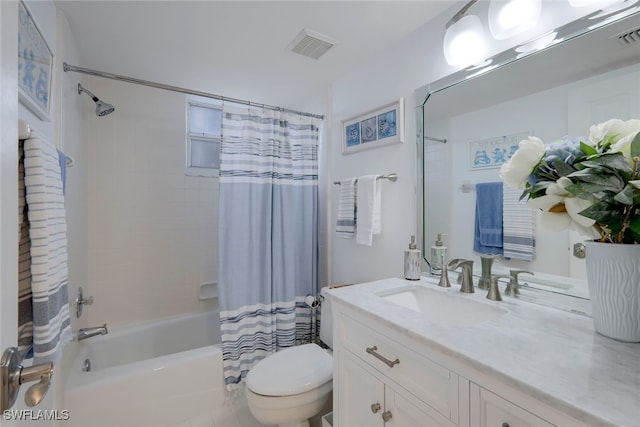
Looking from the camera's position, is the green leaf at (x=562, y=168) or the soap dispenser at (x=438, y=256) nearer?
the green leaf at (x=562, y=168)

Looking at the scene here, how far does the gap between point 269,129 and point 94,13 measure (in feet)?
3.34

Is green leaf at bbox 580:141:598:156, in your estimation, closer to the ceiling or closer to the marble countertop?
the marble countertop

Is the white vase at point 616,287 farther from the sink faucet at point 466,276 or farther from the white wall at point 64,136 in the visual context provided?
the white wall at point 64,136

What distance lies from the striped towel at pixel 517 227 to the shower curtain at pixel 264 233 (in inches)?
49.2

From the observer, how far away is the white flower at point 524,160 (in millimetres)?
748

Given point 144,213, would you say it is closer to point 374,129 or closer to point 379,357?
point 374,129

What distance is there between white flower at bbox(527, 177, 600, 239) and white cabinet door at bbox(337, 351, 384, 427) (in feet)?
2.30

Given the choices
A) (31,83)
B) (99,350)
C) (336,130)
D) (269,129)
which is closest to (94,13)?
(31,83)

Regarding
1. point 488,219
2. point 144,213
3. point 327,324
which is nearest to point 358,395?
point 327,324

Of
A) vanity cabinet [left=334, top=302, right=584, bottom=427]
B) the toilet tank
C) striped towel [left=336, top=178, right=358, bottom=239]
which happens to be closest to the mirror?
striped towel [left=336, top=178, right=358, bottom=239]

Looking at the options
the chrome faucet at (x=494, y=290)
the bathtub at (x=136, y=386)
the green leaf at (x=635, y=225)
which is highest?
the green leaf at (x=635, y=225)

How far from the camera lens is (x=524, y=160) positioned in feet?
2.49

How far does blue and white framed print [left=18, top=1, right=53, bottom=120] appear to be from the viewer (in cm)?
87

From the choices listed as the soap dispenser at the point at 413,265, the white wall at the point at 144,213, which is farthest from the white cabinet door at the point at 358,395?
the white wall at the point at 144,213
